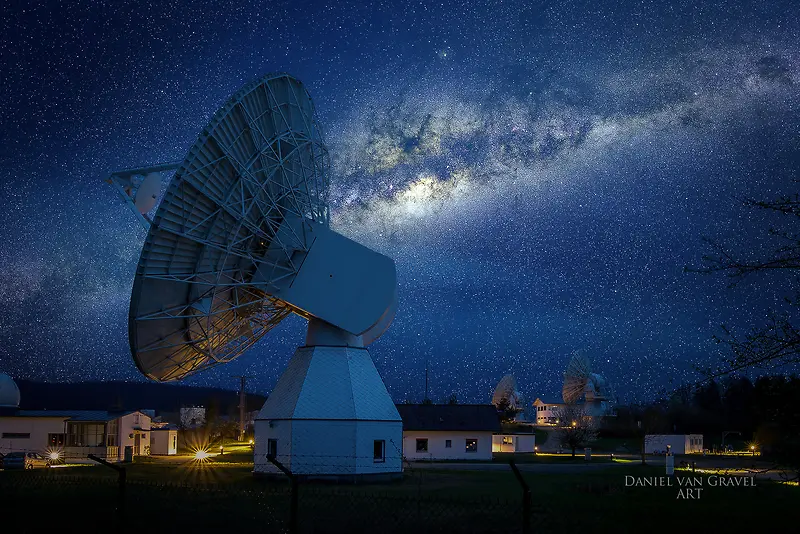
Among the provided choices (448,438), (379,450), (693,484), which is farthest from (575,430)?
(693,484)

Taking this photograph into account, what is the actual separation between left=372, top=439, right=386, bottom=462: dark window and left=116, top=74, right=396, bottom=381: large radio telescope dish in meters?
4.50

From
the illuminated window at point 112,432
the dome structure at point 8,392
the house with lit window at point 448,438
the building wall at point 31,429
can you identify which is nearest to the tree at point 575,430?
the house with lit window at point 448,438

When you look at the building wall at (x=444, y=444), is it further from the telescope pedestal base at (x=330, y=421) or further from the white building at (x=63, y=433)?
the telescope pedestal base at (x=330, y=421)

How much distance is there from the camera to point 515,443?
239 feet

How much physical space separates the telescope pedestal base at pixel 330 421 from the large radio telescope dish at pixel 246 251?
1.90 metres

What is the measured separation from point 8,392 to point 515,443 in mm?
43958

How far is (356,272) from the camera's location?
30.5 meters

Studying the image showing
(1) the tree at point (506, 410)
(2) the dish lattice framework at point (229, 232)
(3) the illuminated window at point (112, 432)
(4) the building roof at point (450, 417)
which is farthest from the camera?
(1) the tree at point (506, 410)

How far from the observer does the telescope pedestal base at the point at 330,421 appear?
31.3m

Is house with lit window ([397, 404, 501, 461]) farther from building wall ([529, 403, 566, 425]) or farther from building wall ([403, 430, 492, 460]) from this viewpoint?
building wall ([529, 403, 566, 425])

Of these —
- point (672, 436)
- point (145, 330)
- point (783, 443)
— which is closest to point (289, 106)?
point (145, 330)

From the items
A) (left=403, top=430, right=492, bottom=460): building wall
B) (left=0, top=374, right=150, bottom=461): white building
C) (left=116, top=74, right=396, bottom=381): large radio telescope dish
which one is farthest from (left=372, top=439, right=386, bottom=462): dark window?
(left=0, top=374, right=150, bottom=461): white building

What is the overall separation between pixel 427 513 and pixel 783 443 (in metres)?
13.4

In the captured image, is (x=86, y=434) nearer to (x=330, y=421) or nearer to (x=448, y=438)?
(x=448, y=438)
